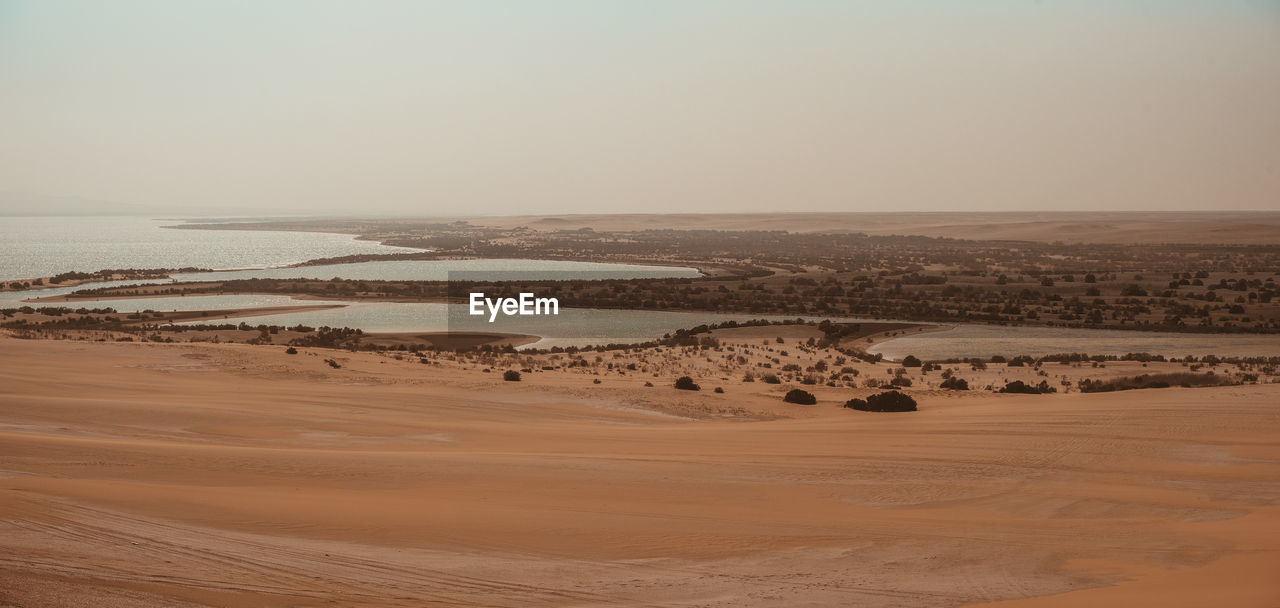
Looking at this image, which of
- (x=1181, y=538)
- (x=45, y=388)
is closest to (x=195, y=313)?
(x=45, y=388)

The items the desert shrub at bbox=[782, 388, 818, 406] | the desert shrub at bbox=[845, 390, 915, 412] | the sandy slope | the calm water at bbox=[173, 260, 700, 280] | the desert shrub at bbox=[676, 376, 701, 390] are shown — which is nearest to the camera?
the sandy slope

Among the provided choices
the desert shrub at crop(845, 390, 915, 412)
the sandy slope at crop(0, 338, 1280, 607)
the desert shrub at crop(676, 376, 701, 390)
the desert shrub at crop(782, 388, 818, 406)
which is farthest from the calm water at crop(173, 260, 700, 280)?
the sandy slope at crop(0, 338, 1280, 607)

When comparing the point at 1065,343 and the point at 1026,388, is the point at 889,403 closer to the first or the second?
the point at 1026,388

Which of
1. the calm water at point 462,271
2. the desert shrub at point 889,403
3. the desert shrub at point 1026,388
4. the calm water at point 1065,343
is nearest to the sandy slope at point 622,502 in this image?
the desert shrub at point 889,403

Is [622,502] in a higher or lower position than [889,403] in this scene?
higher

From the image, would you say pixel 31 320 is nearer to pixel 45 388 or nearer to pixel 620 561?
pixel 45 388

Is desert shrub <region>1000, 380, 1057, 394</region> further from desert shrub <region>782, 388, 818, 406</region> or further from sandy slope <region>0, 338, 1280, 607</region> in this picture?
desert shrub <region>782, 388, 818, 406</region>

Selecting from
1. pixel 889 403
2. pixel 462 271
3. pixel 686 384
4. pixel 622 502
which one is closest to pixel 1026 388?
pixel 889 403
